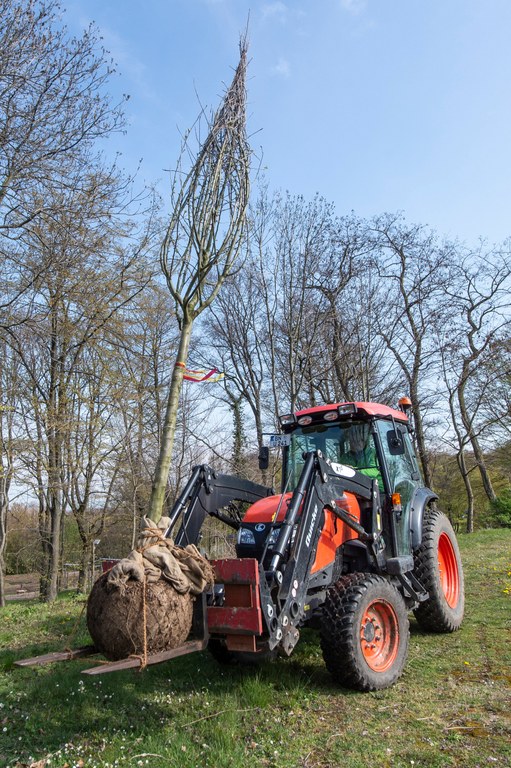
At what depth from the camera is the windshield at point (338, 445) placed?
628 centimetres

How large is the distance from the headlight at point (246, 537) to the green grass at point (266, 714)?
3.75ft

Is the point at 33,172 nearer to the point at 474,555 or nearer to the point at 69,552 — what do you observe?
the point at 474,555

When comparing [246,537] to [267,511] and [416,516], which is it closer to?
[267,511]

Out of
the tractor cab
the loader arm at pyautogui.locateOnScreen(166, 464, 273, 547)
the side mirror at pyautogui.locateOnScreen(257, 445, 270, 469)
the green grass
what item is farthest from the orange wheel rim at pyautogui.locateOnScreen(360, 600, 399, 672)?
the side mirror at pyautogui.locateOnScreen(257, 445, 270, 469)

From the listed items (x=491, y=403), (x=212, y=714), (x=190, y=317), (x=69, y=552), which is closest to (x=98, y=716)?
(x=212, y=714)

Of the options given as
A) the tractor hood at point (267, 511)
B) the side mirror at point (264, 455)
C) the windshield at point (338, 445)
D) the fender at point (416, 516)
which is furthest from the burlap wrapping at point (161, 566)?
the fender at point (416, 516)

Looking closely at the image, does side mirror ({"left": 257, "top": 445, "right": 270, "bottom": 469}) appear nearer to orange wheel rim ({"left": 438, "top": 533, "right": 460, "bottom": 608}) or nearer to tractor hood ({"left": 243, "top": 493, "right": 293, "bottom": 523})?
tractor hood ({"left": 243, "top": 493, "right": 293, "bottom": 523})

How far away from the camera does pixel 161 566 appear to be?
4.06 m

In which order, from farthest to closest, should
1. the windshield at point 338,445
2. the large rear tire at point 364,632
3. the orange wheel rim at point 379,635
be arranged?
the windshield at point 338,445, the orange wheel rim at point 379,635, the large rear tire at point 364,632

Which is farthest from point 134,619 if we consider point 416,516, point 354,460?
point 416,516

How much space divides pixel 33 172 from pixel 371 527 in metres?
7.05

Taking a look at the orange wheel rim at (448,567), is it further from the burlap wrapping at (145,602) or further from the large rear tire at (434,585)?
the burlap wrapping at (145,602)

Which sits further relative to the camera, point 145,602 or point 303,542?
point 303,542

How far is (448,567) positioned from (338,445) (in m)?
2.52
